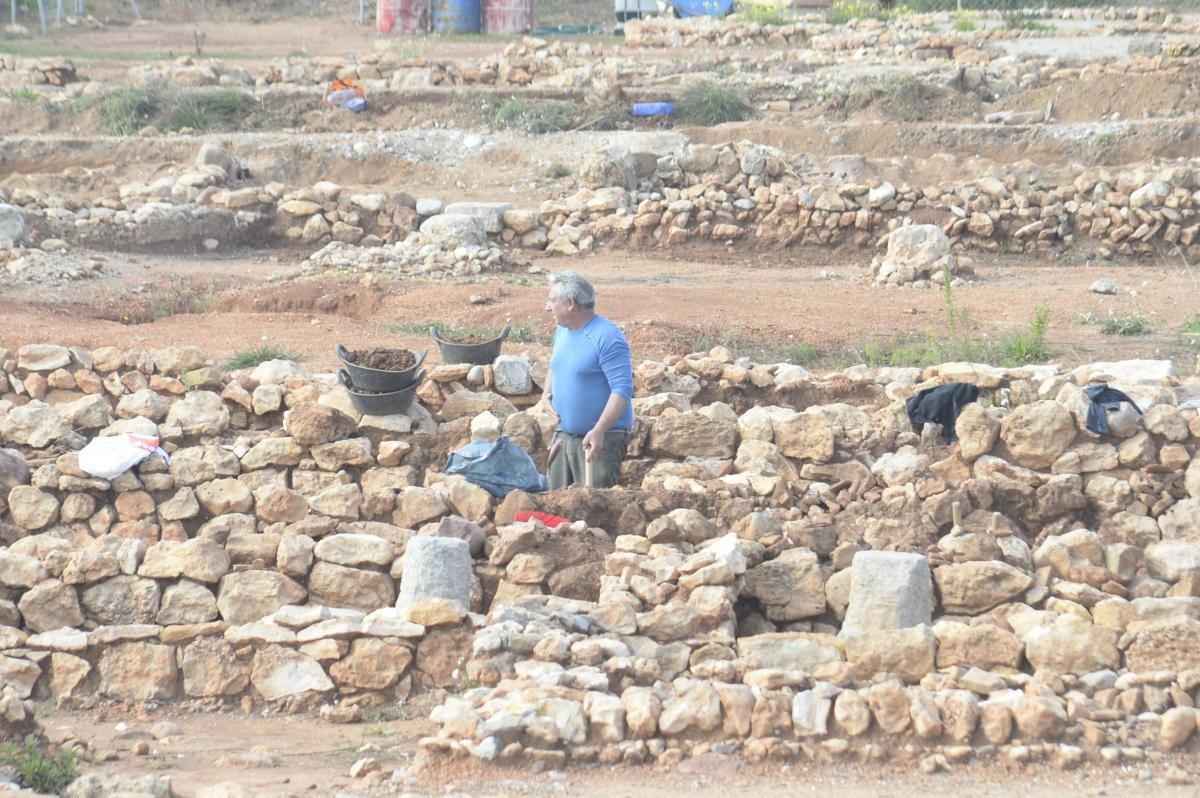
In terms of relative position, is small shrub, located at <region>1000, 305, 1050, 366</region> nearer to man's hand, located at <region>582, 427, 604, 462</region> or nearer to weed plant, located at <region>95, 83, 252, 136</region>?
man's hand, located at <region>582, 427, 604, 462</region>

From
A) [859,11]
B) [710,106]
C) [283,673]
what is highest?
[859,11]

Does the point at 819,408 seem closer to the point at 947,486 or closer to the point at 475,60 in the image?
the point at 947,486

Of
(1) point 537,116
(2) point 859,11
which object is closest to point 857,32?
(2) point 859,11

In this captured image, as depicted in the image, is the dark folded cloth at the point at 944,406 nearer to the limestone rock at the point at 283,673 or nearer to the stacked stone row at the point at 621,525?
the stacked stone row at the point at 621,525

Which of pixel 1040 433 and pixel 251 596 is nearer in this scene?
pixel 251 596

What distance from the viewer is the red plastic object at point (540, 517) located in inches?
293

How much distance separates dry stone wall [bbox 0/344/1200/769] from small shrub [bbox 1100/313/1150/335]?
3375 millimetres

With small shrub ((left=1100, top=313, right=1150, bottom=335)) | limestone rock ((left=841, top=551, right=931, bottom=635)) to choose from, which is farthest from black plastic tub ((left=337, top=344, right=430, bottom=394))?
small shrub ((left=1100, top=313, right=1150, bottom=335))

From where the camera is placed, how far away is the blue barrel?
101 ft

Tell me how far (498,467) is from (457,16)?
2416 cm

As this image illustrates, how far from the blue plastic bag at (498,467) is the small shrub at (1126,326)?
660cm

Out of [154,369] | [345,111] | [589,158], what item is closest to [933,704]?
[154,369]

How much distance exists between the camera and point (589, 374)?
7879 millimetres

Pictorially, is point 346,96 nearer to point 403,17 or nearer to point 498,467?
point 403,17
